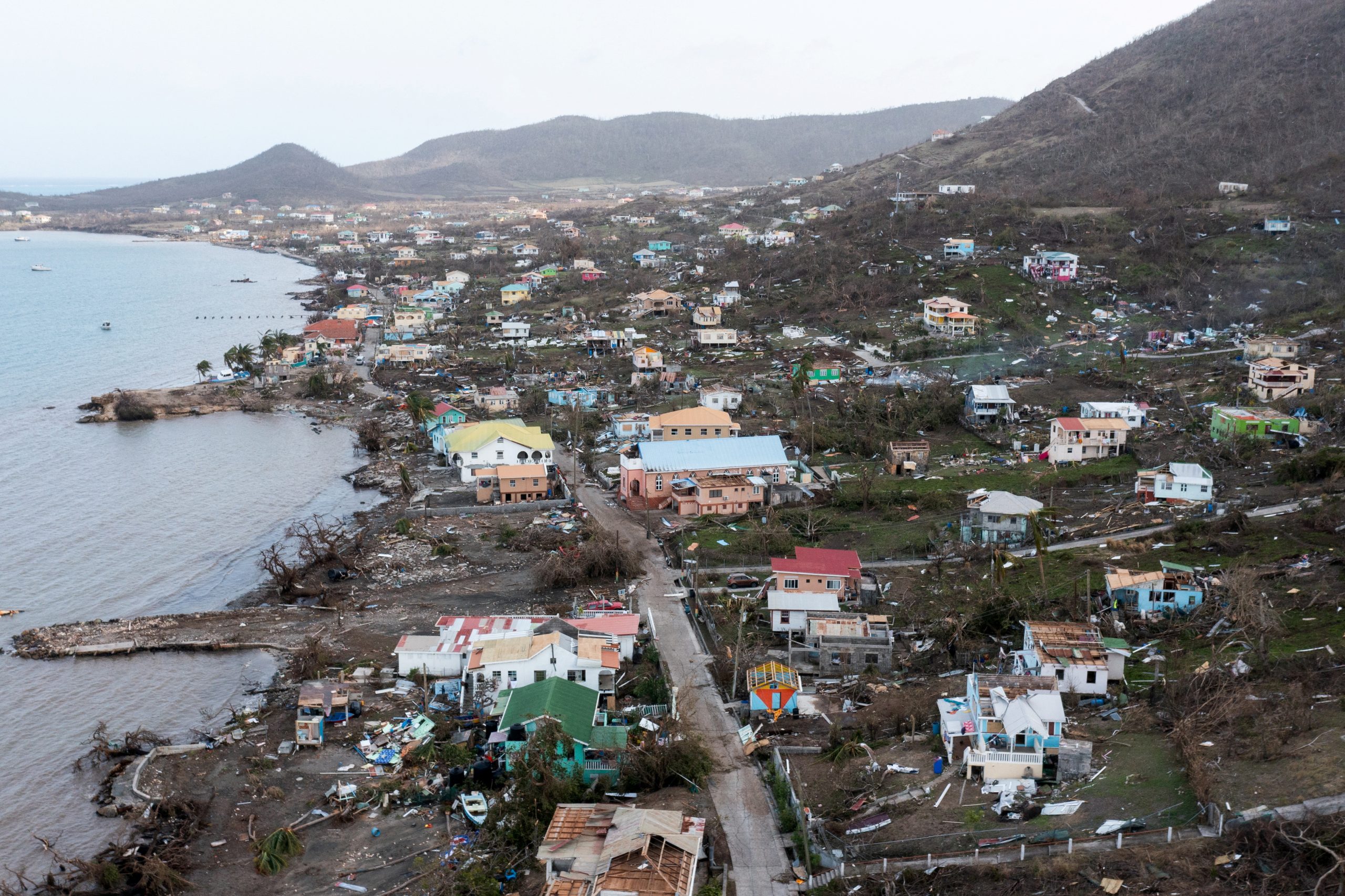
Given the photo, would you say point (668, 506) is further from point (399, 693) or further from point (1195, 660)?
point (1195, 660)

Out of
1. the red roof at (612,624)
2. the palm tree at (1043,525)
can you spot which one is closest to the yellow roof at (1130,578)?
the palm tree at (1043,525)

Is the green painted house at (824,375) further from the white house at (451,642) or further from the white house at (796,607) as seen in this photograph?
the white house at (451,642)

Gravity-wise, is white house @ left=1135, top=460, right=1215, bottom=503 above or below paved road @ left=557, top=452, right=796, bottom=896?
above

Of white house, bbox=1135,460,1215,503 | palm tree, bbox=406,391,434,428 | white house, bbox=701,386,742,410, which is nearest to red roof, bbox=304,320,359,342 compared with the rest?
palm tree, bbox=406,391,434,428

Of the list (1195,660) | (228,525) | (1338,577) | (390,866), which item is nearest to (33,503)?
(228,525)

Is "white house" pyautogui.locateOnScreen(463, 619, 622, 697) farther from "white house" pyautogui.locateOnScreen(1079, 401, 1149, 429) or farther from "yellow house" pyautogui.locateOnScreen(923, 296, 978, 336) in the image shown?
"yellow house" pyautogui.locateOnScreen(923, 296, 978, 336)

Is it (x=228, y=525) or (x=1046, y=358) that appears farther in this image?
(x=1046, y=358)
